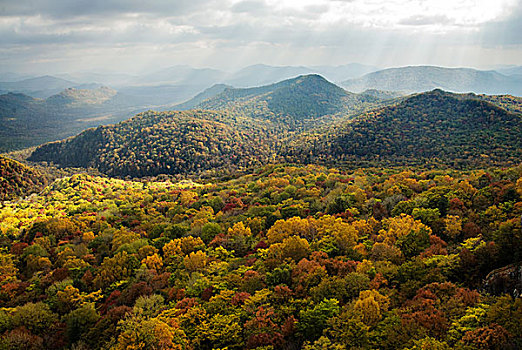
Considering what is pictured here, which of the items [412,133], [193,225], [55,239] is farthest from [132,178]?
[412,133]

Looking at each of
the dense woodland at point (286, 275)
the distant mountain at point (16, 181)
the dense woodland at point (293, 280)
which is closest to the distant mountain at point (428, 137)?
the dense woodland at point (286, 275)

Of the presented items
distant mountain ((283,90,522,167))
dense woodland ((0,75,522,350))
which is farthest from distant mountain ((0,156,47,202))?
distant mountain ((283,90,522,167))

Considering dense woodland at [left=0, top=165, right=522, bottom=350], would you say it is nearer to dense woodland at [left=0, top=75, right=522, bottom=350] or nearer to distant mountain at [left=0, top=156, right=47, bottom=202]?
dense woodland at [left=0, top=75, right=522, bottom=350]

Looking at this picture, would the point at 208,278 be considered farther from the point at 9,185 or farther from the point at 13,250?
the point at 9,185

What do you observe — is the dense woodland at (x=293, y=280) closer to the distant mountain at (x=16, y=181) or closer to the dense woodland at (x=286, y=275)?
the dense woodland at (x=286, y=275)

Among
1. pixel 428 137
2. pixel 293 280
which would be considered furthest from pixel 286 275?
pixel 428 137
